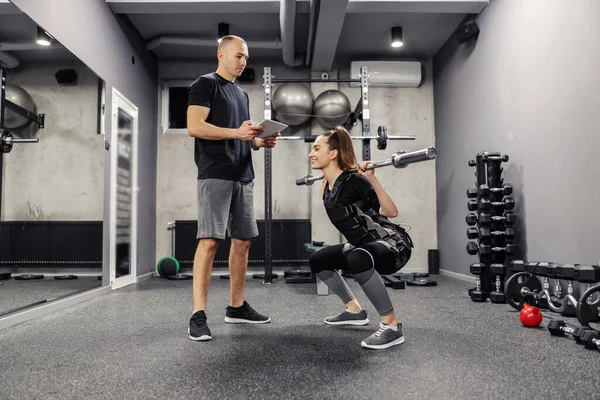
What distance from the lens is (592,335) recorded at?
167 cm

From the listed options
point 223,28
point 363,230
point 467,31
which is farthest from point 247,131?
point 467,31

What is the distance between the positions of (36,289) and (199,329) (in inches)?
63.2

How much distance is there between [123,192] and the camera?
12.8 ft

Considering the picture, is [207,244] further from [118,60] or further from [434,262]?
[434,262]

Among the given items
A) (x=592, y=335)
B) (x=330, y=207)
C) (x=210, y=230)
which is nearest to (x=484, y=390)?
(x=592, y=335)

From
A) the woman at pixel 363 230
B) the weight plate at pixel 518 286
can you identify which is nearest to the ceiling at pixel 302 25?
the woman at pixel 363 230

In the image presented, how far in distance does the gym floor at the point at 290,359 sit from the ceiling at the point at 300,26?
6.37ft

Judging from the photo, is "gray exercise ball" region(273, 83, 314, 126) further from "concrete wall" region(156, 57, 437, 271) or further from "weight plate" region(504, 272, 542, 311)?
"weight plate" region(504, 272, 542, 311)

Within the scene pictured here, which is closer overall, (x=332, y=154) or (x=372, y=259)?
(x=372, y=259)

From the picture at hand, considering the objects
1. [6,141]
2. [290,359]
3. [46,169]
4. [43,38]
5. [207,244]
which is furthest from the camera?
[46,169]

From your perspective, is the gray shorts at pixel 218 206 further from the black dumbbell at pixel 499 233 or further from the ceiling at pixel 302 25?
the ceiling at pixel 302 25

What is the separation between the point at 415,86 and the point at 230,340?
4.07m

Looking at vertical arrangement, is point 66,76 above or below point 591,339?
above

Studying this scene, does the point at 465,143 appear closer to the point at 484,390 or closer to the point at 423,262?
the point at 423,262
